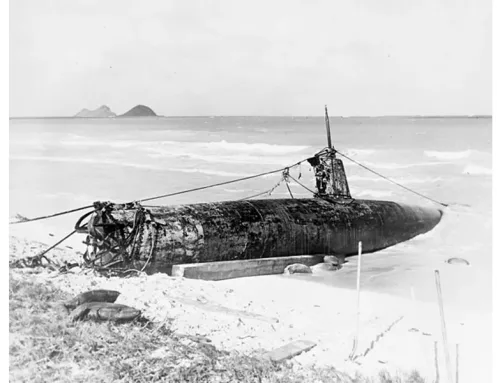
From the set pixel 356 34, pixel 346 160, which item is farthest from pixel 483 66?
pixel 346 160

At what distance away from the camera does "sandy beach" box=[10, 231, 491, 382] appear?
5.07 meters

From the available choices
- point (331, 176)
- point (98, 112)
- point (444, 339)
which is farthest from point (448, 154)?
point (98, 112)

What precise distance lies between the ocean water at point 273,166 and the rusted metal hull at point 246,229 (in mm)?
254

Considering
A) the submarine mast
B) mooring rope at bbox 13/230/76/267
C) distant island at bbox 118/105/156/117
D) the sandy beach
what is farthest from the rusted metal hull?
distant island at bbox 118/105/156/117

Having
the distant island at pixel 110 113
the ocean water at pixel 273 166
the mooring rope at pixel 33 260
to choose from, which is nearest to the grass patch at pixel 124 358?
the mooring rope at pixel 33 260

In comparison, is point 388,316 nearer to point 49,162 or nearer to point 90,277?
point 90,277

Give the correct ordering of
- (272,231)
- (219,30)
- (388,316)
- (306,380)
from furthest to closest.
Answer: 1. (272,231)
2. (219,30)
3. (388,316)
4. (306,380)

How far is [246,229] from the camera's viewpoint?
690cm

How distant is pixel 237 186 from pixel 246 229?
542 mm

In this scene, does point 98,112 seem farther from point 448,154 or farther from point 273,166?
point 448,154

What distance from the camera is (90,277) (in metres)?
5.61

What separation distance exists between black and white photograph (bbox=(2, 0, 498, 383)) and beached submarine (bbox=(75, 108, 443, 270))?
32mm

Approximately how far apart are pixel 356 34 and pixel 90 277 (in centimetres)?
377

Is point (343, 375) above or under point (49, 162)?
under
